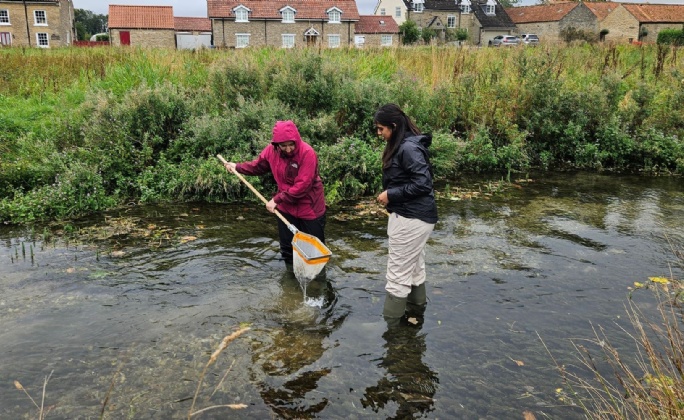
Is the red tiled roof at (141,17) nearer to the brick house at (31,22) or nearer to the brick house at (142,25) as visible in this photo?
the brick house at (142,25)

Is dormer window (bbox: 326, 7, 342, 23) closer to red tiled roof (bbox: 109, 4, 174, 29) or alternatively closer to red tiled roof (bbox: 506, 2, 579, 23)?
red tiled roof (bbox: 109, 4, 174, 29)

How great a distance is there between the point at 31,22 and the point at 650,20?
214ft

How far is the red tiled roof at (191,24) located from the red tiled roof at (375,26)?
659 inches

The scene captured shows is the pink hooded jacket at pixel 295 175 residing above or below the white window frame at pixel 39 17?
below

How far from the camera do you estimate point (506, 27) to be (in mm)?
68000

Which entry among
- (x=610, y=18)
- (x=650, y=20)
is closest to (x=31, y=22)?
(x=610, y=18)

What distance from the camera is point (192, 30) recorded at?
5500cm

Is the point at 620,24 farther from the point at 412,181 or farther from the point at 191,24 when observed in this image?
the point at 412,181

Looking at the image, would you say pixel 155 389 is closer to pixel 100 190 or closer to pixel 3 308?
pixel 3 308

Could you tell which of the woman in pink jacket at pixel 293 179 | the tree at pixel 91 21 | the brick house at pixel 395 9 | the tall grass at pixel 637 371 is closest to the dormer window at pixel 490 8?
the brick house at pixel 395 9

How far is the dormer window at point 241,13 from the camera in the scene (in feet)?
160

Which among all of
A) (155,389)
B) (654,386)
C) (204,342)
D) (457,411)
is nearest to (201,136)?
(204,342)

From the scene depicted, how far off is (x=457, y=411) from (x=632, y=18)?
6788 cm

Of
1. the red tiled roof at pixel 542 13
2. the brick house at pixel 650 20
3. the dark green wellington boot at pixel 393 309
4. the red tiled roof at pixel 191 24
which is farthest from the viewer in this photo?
the red tiled roof at pixel 542 13
